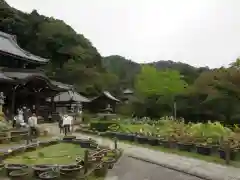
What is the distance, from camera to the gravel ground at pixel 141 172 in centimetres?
1020

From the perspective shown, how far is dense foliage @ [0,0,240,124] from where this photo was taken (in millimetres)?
25953

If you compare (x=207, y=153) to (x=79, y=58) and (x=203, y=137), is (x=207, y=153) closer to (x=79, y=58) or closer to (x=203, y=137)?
(x=203, y=137)

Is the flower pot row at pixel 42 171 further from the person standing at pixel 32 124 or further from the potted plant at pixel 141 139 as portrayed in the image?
the potted plant at pixel 141 139

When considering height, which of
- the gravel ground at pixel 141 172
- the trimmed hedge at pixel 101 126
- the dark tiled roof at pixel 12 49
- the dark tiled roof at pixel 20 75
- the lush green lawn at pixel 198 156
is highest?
the dark tiled roof at pixel 12 49

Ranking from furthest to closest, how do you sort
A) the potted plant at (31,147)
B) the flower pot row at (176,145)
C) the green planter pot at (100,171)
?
the flower pot row at (176,145), the potted plant at (31,147), the green planter pot at (100,171)

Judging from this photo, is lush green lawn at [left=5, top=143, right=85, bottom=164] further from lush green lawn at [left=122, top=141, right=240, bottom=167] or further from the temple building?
the temple building

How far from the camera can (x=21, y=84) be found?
22953mm

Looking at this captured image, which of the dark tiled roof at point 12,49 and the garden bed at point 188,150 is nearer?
the garden bed at point 188,150

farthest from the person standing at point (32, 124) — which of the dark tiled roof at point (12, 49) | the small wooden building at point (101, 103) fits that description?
the small wooden building at point (101, 103)

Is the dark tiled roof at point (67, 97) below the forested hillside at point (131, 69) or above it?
below

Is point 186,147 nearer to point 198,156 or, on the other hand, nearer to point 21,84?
point 198,156

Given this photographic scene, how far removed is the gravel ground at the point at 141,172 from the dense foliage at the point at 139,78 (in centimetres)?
1386

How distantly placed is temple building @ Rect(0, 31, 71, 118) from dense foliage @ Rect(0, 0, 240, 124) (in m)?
12.7

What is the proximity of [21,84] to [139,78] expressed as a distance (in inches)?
730
